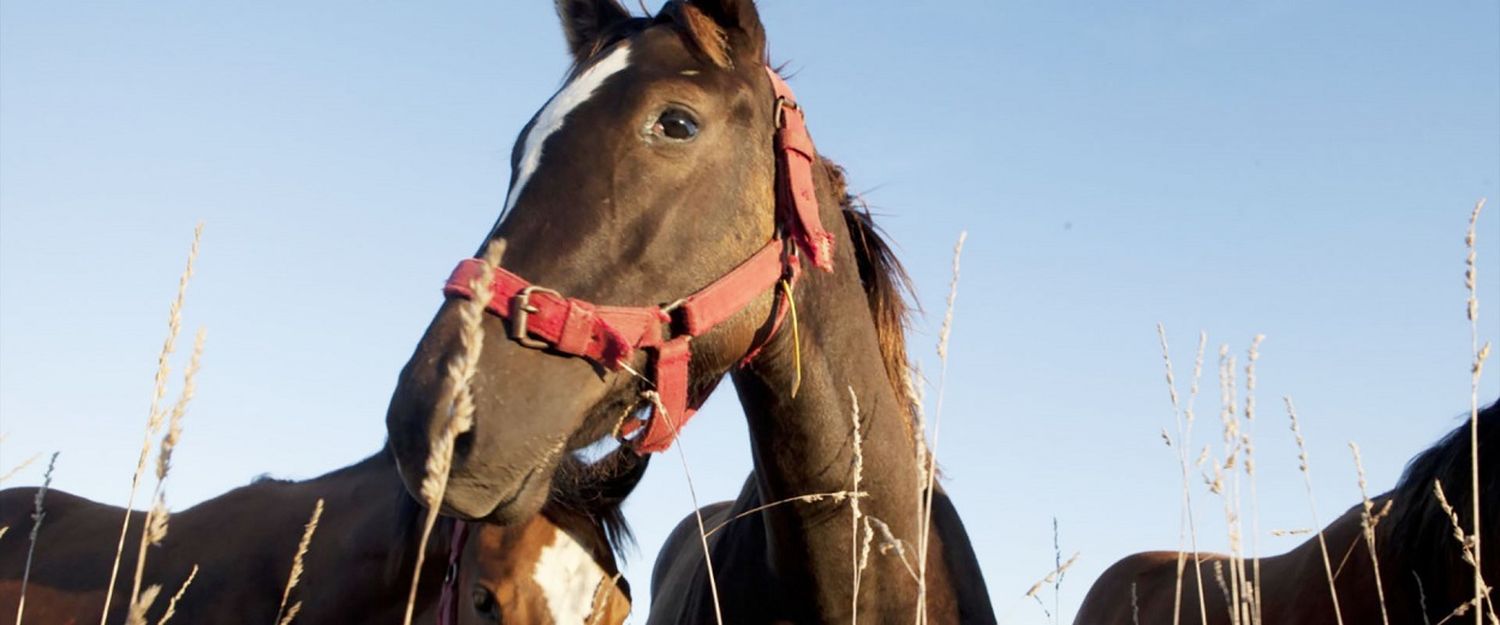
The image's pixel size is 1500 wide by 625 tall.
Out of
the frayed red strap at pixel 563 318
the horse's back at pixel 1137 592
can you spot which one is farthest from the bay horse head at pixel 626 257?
the horse's back at pixel 1137 592

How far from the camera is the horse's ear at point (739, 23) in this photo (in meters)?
2.79

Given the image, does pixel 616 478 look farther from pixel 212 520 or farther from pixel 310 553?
pixel 212 520

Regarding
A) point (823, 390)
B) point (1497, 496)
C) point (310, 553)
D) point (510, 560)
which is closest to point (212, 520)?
point (310, 553)

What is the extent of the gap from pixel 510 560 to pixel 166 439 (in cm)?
173

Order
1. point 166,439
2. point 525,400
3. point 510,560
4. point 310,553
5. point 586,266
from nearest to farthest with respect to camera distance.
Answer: point 166,439 → point 525,400 → point 586,266 → point 510,560 → point 310,553

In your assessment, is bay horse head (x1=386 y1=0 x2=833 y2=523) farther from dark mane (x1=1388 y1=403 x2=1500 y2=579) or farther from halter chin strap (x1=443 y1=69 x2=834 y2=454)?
dark mane (x1=1388 y1=403 x2=1500 y2=579)

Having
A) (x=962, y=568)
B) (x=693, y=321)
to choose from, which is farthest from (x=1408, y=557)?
(x=693, y=321)

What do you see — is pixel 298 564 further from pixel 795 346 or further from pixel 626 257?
pixel 795 346

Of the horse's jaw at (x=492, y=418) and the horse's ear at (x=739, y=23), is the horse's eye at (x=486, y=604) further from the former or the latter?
the horse's ear at (x=739, y=23)

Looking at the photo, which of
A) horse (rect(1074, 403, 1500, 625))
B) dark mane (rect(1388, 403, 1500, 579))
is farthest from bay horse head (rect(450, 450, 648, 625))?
dark mane (rect(1388, 403, 1500, 579))

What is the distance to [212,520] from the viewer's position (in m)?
4.60

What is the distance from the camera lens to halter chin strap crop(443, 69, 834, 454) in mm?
2184

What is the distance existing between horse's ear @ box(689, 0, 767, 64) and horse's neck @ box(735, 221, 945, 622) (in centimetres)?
53

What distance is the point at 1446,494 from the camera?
4.09 meters
